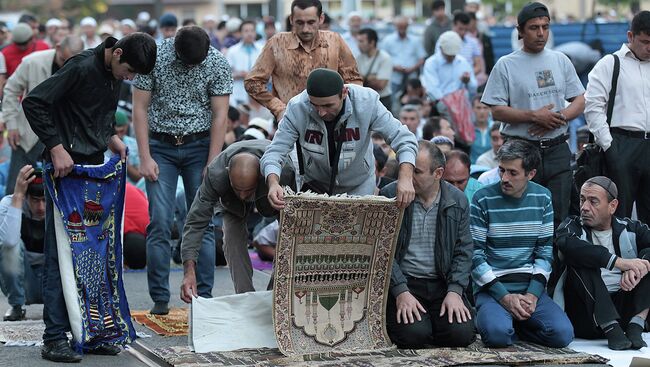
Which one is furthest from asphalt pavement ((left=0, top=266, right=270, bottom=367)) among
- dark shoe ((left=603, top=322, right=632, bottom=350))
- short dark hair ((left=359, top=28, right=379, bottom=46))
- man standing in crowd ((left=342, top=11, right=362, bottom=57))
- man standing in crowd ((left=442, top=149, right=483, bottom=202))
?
man standing in crowd ((left=342, top=11, right=362, bottom=57))

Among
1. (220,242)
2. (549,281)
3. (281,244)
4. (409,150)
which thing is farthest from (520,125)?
(220,242)

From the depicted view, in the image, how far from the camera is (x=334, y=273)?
7.45 m

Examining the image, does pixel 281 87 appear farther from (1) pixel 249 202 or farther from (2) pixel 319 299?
(2) pixel 319 299

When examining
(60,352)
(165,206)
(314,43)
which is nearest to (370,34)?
(314,43)

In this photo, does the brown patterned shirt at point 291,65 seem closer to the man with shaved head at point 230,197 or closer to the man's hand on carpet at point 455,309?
the man with shaved head at point 230,197

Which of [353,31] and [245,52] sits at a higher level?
[353,31]

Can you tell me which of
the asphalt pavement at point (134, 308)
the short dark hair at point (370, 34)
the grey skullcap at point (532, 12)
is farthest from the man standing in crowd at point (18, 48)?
the grey skullcap at point (532, 12)

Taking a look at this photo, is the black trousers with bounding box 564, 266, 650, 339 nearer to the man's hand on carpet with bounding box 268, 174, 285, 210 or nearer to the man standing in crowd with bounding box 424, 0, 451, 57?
the man's hand on carpet with bounding box 268, 174, 285, 210

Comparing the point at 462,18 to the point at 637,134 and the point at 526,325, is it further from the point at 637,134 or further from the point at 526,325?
the point at 526,325

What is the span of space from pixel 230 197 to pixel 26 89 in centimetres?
319

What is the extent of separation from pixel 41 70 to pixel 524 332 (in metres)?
4.56

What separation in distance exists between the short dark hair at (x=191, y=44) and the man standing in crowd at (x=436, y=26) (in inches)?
404

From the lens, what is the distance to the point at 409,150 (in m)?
7.23

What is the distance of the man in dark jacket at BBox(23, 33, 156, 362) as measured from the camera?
22.6ft
